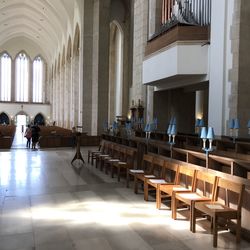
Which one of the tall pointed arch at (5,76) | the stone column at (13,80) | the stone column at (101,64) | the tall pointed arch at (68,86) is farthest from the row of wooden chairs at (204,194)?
the tall pointed arch at (5,76)

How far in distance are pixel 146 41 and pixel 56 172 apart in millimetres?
6718

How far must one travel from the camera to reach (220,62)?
912cm

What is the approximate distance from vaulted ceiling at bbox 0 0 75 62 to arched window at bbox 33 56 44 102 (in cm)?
182

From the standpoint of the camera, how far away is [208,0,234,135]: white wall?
8.93 metres

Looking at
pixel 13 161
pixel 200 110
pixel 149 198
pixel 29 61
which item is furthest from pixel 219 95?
pixel 29 61

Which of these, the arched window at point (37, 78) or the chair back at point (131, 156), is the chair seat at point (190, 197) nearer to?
the chair back at point (131, 156)

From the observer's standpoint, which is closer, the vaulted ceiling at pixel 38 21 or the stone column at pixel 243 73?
the stone column at pixel 243 73

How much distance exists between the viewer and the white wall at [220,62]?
893 centimetres

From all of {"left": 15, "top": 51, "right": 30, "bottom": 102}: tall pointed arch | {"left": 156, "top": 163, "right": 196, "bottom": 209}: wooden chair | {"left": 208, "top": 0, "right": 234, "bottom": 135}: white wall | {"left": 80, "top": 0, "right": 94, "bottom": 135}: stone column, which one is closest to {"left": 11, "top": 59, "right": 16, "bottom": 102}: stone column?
{"left": 15, "top": 51, "right": 30, "bottom": 102}: tall pointed arch

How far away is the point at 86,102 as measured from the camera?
21.2 meters

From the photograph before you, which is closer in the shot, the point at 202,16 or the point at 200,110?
the point at 202,16

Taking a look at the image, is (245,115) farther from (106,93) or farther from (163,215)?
(106,93)

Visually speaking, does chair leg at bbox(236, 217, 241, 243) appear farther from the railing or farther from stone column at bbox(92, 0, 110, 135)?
stone column at bbox(92, 0, 110, 135)

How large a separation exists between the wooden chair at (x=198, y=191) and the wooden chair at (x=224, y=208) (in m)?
0.10
